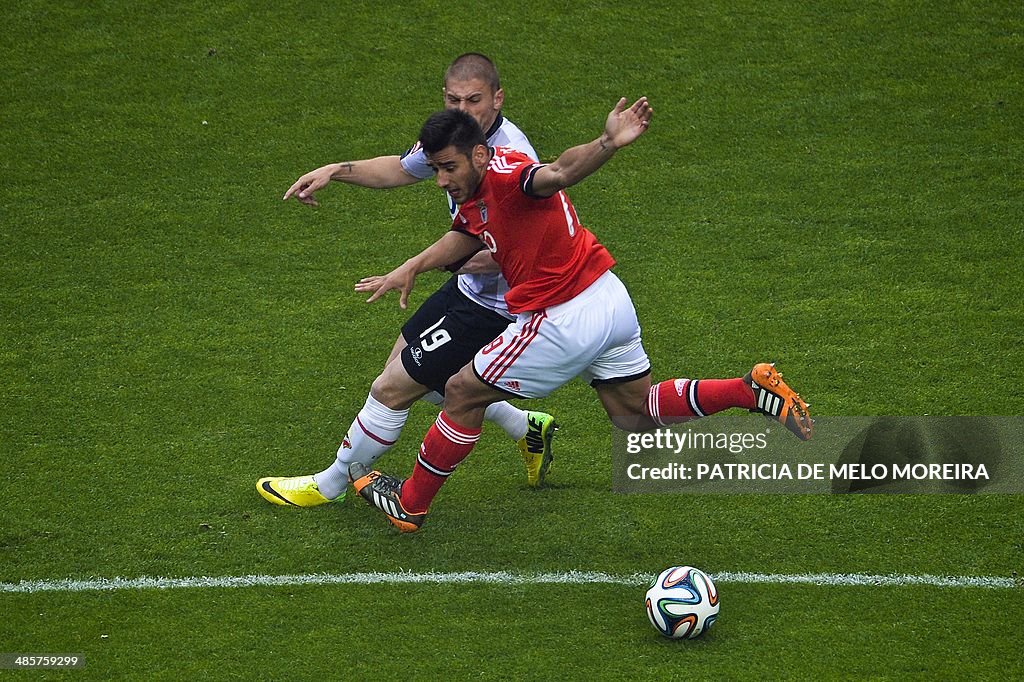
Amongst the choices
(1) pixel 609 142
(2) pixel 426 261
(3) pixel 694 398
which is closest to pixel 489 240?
(2) pixel 426 261

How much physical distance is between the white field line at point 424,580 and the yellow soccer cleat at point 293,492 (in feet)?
2.20

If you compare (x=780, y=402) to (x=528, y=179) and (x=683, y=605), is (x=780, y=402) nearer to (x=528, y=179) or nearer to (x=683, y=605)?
(x=683, y=605)

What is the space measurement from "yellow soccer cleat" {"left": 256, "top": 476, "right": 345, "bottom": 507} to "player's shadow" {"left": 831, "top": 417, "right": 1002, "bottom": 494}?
2.61m

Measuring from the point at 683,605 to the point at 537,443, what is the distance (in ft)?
5.29

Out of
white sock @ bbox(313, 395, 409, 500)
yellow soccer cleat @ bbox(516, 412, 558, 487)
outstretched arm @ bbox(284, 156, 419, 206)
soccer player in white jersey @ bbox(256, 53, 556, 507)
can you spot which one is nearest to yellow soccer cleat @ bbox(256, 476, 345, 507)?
soccer player in white jersey @ bbox(256, 53, 556, 507)

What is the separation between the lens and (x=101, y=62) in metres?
11.1

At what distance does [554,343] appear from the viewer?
5676 mm

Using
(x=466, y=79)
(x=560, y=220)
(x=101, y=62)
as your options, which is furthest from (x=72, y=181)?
(x=560, y=220)

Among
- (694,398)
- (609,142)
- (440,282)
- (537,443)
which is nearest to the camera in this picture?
(609,142)

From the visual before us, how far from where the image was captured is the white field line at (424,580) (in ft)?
18.4

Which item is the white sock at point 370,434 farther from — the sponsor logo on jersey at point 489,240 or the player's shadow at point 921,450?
the player's shadow at point 921,450

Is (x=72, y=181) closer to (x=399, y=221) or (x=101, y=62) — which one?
(x=101, y=62)

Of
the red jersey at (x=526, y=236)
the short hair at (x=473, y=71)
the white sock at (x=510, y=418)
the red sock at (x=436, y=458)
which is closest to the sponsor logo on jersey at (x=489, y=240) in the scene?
the red jersey at (x=526, y=236)

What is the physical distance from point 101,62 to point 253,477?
5.91m
